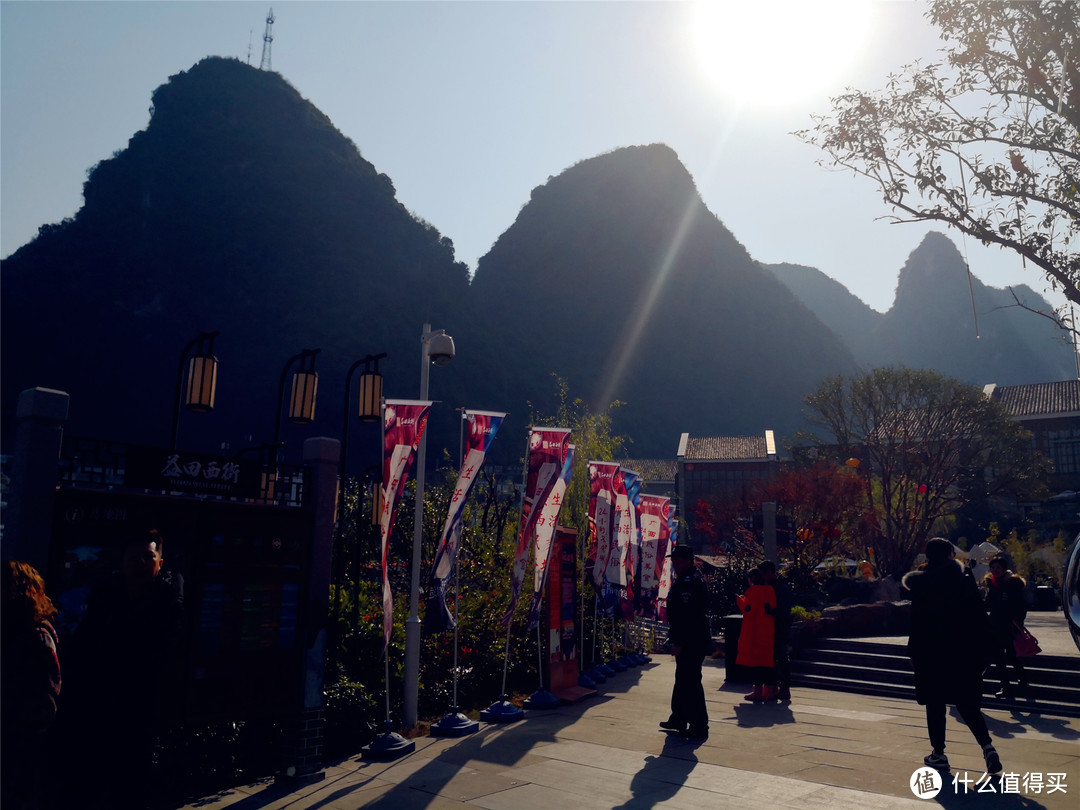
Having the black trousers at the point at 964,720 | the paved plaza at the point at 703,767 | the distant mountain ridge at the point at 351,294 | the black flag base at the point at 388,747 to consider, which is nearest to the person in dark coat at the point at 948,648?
the black trousers at the point at 964,720

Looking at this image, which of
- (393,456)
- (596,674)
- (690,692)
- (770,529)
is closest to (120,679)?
(393,456)

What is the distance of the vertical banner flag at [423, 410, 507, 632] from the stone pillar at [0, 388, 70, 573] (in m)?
3.79

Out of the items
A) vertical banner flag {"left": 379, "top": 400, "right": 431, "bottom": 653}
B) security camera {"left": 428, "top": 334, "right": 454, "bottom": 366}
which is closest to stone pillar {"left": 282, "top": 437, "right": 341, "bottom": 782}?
vertical banner flag {"left": 379, "top": 400, "right": 431, "bottom": 653}

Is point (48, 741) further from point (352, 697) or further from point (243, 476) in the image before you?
point (352, 697)

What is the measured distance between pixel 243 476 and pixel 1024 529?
40.7 metres

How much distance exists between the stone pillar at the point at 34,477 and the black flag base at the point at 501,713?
540 cm

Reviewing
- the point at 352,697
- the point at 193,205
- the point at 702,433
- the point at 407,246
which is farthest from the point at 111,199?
the point at 352,697

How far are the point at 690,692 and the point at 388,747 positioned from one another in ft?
10.1

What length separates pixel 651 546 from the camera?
13.6 metres

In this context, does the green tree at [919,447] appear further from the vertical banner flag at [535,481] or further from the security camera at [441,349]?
the security camera at [441,349]

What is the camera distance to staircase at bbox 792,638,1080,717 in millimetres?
9422

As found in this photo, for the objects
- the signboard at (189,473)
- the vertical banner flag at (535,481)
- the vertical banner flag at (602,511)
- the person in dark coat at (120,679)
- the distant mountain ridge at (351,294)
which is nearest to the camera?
the person in dark coat at (120,679)

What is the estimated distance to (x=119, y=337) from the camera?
79.4 m

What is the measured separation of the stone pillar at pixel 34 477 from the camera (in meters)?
4.77
